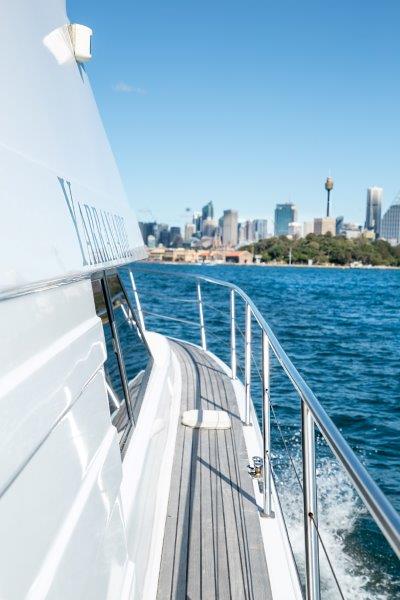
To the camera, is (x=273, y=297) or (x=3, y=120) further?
(x=273, y=297)

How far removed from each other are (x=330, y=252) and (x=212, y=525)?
89.4 m

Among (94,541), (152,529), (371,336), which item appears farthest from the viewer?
(371,336)

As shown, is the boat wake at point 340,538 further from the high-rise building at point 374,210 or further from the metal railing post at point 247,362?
the high-rise building at point 374,210

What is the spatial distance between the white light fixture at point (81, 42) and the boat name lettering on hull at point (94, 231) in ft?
1.44

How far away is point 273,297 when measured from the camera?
2522 centimetres

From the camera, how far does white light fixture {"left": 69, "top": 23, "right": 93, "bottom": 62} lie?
1605mm

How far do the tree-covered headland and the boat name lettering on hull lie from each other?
88639mm

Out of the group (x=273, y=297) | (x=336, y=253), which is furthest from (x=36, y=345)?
(x=336, y=253)

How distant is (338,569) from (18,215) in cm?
329

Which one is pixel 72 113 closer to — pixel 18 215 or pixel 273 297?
pixel 18 215

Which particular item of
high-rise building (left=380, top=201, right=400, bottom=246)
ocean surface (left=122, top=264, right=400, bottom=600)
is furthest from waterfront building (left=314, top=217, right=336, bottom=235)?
ocean surface (left=122, top=264, right=400, bottom=600)

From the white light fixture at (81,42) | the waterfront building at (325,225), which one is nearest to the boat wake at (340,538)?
the white light fixture at (81,42)

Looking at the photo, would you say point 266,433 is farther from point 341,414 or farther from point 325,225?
point 325,225

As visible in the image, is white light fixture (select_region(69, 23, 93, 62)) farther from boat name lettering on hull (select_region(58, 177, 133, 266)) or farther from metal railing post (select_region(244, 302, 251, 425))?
metal railing post (select_region(244, 302, 251, 425))
